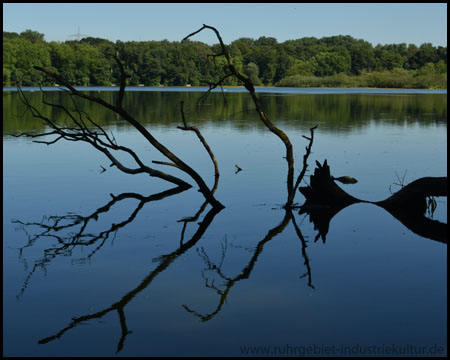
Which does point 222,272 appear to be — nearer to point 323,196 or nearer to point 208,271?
point 208,271

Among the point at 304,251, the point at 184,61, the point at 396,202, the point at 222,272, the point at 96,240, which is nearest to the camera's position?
the point at 222,272

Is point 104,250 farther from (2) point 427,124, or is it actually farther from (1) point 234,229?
(2) point 427,124

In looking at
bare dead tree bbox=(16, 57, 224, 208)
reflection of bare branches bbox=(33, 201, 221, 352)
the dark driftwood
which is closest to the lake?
reflection of bare branches bbox=(33, 201, 221, 352)

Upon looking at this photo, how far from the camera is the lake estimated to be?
22.2ft

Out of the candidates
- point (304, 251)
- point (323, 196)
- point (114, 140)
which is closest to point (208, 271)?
point (304, 251)

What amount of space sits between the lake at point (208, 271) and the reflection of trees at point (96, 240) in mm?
32

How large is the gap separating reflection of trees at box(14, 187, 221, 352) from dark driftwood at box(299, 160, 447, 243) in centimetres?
214

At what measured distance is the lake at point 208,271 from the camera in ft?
22.2

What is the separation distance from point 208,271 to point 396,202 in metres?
5.95

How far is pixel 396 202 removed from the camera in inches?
530

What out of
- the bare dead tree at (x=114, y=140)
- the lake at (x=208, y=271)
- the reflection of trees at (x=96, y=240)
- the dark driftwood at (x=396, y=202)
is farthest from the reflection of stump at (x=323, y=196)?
the reflection of trees at (x=96, y=240)

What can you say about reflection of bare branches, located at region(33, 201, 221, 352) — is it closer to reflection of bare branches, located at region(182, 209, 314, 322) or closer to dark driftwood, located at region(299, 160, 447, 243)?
reflection of bare branches, located at region(182, 209, 314, 322)

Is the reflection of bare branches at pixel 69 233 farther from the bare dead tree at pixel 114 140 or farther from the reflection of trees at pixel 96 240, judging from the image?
the bare dead tree at pixel 114 140

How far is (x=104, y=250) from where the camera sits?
1016 cm
